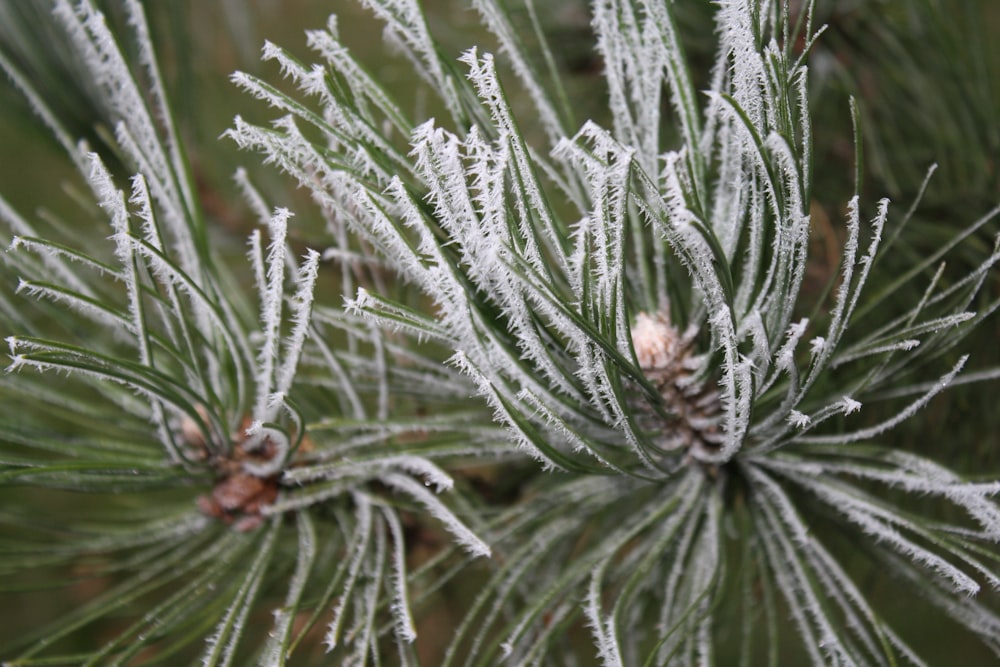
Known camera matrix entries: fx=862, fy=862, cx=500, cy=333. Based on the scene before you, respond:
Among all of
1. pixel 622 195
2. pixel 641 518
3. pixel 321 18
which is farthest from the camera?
pixel 321 18

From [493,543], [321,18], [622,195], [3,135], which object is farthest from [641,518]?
[3,135]

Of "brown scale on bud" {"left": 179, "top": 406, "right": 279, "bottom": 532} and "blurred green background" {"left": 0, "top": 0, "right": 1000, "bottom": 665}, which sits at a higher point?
"blurred green background" {"left": 0, "top": 0, "right": 1000, "bottom": 665}

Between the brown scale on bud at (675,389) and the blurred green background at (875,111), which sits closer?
the brown scale on bud at (675,389)

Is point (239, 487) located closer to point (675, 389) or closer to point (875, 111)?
point (675, 389)

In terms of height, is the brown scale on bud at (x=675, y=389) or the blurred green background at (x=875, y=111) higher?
the blurred green background at (x=875, y=111)

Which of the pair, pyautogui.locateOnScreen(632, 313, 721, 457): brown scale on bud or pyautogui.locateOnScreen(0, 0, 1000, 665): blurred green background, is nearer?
pyautogui.locateOnScreen(632, 313, 721, 457): brown scale on bud

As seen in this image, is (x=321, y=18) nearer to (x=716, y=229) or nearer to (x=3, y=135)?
(x=3, y=135)

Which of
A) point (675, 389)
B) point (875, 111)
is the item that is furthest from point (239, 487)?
point (875, 111)

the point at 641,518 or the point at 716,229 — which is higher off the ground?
the point at 716,229
